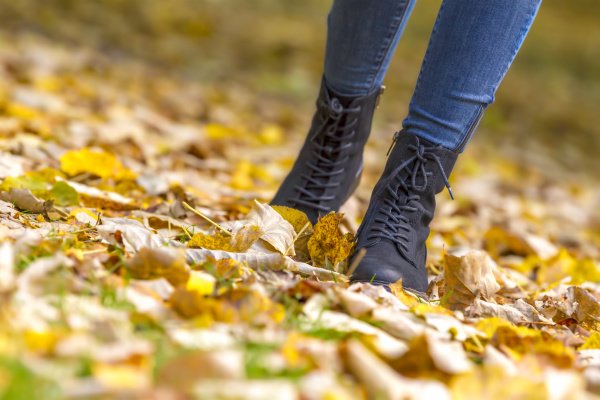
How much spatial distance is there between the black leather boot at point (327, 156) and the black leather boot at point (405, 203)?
0.16 metres

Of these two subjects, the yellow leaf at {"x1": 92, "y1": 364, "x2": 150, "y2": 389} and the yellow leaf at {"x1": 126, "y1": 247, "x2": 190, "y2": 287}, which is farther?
the yellow leaf at {"x1": 126, "y1": 247, "x2": 190, "y2": 287}

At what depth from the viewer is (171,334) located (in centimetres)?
65

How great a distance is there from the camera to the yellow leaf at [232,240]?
3.44 ft

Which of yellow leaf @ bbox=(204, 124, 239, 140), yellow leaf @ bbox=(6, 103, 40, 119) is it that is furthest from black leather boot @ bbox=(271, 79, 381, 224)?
yellow leaf @ bbox=(204, 124, 239, 140)

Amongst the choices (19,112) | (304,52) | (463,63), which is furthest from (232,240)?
(304,52)

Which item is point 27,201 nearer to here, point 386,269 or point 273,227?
point 273,227

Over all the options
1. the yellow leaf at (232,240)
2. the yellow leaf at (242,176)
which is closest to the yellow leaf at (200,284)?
the yellow leaf at (232,240)

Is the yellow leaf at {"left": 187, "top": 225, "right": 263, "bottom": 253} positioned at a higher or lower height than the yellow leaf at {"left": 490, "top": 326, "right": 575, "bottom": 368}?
lower

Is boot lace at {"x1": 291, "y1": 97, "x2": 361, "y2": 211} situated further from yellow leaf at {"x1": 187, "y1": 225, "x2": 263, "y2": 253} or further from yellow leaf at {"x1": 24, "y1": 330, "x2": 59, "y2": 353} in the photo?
yellow leaf at {"x1": 24, "y1": 330, "x2": 59, "y2": 353}

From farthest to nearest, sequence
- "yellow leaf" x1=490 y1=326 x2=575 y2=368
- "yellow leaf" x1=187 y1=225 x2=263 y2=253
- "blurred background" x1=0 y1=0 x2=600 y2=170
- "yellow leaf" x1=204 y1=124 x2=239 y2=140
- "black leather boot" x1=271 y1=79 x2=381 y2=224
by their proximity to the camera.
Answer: "blurred background" x1=0 y1=0 x2=600 y2=170 < "yellow leaf" x1=204 y1=124 x2=239 y2=140 < "black leather boot" x1=271 y1=79 x2=381 y2=224 < "yellow leaf" x1=187 y1=225 x2=263 y2=253 < "yellow leaf" x1=490 y1=326 x2=575 y2=368

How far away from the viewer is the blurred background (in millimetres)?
4160

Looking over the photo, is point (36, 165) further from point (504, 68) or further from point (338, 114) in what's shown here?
Result: point (504, 68)

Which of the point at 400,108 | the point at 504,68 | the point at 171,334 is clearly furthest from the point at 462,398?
the point at 400,108

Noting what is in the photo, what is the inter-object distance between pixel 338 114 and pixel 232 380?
2.70 feet
